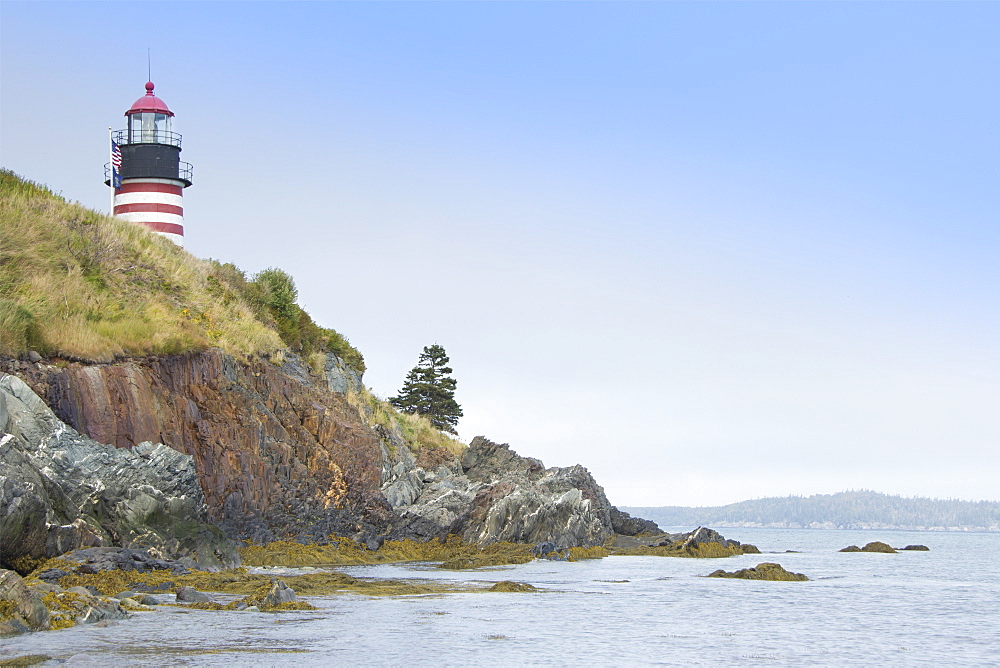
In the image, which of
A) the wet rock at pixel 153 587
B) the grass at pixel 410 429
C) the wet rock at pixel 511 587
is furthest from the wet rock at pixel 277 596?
the grass at pixel 410 429

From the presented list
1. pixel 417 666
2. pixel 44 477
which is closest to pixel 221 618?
pixel 417 666

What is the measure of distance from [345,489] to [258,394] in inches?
181

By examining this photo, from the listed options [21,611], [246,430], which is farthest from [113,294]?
[21,611]

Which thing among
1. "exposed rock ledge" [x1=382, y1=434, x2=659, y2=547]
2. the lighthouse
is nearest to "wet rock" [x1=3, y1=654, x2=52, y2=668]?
"exposed rock ledge" [x1=382, y1=434, x2=659, y2=547]

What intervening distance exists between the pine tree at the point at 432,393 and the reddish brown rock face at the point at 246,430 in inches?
1019

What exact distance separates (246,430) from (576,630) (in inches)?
682

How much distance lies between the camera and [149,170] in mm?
49125

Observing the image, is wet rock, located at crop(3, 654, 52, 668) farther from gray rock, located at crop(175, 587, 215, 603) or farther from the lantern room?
the lantern room

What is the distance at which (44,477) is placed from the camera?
24375mm

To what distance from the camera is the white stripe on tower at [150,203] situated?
49.4m

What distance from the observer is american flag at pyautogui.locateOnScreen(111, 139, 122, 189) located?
48.9 meters

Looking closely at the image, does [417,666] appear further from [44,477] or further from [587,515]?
[587,515]

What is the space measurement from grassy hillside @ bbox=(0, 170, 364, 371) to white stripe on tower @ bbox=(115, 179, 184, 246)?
15.5 ft

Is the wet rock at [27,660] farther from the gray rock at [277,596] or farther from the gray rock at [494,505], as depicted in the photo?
the gray rock at [494,505]
